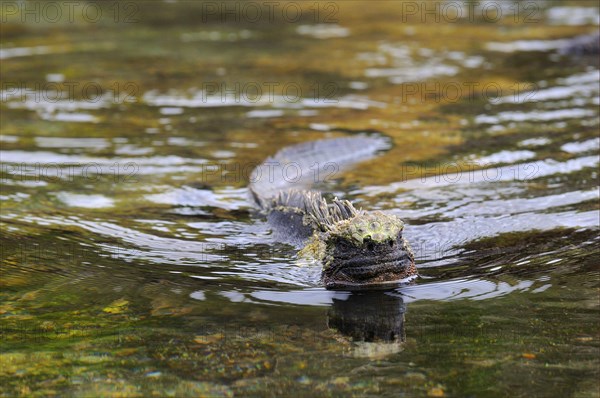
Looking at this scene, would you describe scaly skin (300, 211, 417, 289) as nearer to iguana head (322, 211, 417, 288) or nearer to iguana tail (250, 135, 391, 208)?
iguana head (322, 211, 417, 288)

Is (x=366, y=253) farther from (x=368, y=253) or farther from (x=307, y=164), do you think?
(x=307, y=164)

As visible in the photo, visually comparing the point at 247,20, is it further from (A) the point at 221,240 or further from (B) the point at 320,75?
(A) the point at 221,240

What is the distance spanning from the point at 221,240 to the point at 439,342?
2.61 m

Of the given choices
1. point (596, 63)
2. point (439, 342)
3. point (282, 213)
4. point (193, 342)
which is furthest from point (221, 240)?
point (596, 63)

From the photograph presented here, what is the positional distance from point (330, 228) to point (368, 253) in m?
0.42

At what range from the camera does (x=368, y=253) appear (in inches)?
216

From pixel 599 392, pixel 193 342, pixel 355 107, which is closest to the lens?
pixel 599 392

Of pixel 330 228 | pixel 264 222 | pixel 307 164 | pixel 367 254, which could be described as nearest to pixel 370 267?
pixel 367 254

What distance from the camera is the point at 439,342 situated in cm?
460

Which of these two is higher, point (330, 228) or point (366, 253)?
point (330, 228)

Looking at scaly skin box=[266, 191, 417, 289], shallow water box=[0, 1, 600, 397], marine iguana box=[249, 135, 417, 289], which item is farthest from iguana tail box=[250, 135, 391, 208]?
scaly skin box=[266, 191, 417, 289]

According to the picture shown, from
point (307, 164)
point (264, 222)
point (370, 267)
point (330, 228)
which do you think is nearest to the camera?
point (370, 267)

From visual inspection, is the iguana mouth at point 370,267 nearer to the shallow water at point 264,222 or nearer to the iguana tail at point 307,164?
the shallow water at point 264,222

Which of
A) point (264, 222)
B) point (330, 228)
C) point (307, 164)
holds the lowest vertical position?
point (264, 222)
